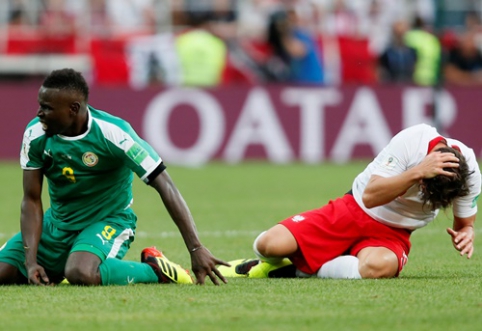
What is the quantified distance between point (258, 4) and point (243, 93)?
3.76 metres

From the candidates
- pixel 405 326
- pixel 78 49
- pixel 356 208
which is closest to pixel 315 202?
pixel 356 208

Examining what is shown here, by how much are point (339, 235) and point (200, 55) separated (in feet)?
42.9

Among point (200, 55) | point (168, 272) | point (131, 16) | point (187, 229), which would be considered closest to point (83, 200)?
point (168, 272)

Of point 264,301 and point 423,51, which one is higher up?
point 423,51

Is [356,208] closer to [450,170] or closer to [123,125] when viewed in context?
[450,170]

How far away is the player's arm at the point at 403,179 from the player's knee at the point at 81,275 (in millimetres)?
1783

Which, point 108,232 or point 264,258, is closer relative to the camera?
point 108,232

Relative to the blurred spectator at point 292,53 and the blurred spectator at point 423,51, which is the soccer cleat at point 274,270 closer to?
the blurred spectator at point 292,53

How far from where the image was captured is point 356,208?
732 centimetres

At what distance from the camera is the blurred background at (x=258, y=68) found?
→ 18.5m

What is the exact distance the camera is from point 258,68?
797 inches

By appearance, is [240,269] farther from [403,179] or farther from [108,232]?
[403,179]

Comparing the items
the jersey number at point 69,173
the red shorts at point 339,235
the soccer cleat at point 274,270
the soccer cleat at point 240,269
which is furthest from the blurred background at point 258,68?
the jersey number at point 69,173

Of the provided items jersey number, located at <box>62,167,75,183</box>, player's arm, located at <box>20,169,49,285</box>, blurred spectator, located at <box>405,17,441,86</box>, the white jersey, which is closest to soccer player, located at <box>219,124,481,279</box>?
the white jersey
